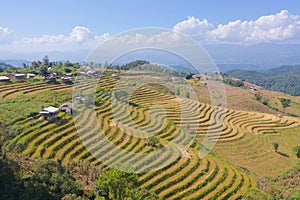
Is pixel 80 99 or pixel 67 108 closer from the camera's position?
pixel 80 99

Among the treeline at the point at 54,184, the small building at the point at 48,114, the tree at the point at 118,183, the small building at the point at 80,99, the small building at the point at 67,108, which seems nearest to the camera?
the treeline at the point at 54,184

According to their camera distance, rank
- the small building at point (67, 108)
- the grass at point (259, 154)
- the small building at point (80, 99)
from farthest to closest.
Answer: the grass at point (259, 154) < the small building at point (67, 108) < the small building at point (80, 99)

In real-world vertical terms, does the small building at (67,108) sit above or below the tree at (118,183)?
above

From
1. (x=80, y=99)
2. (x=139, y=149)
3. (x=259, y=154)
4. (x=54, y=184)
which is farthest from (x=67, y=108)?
(x=259, y=154)

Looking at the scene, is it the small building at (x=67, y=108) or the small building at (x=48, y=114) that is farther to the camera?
the small building at (x=67, y=108)

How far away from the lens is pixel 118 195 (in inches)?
394

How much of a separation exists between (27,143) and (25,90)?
14.2 m

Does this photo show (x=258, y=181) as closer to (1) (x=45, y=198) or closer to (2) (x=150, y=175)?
(2) (x=150, y=175)

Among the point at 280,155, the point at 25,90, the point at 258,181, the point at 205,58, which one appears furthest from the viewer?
the point at 25,90

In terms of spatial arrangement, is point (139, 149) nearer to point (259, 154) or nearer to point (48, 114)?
point (48, 114)

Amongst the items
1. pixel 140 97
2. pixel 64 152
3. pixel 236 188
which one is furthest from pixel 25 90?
pixel 236 188

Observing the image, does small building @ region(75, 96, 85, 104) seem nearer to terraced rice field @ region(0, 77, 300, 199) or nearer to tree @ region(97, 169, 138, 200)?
terraced rice field @ region(0, 77, 300, 199)

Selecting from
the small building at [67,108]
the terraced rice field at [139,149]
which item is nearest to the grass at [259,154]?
the terraced rice field at [139,149]

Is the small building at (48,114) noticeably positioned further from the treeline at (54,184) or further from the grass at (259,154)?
the grass at (259,154)
